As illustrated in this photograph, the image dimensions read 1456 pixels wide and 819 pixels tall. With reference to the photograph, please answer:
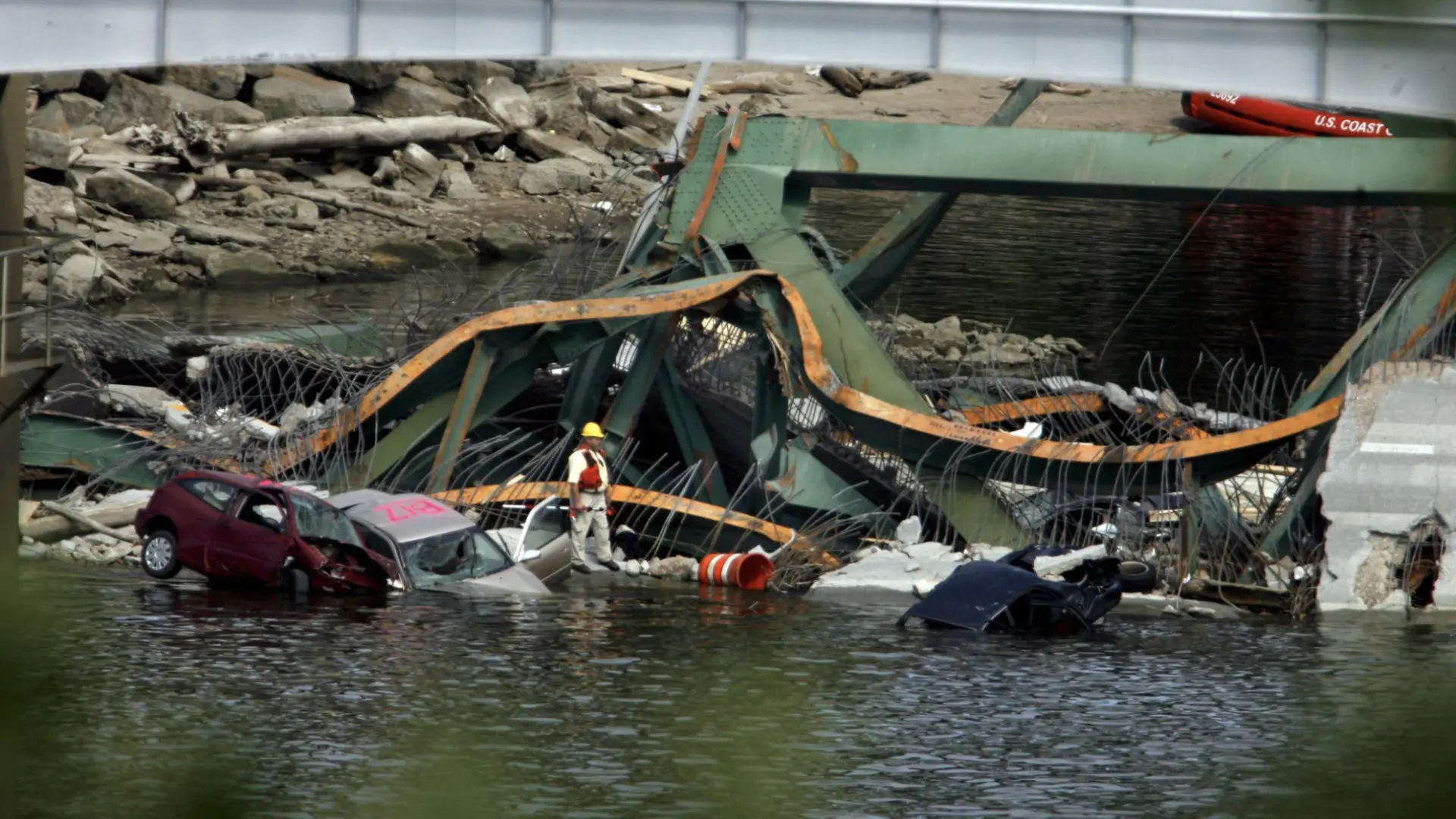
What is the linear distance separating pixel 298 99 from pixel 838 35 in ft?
88.0

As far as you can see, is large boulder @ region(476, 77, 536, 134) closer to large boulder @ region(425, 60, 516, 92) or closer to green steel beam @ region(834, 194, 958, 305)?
large boulder @ region(425, 60, 516, 92)

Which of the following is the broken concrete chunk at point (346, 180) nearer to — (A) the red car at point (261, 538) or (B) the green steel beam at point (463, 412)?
(B) the green steel beam at point (463, 412)

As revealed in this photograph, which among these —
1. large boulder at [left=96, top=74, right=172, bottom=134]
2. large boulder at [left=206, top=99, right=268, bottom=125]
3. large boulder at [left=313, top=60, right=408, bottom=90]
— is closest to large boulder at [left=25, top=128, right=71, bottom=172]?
large boulder at [left=96, top=74, right=172, bottom=134]

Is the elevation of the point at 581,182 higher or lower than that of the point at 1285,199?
higher

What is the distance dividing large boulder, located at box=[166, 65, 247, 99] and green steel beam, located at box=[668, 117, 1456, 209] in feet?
72.3

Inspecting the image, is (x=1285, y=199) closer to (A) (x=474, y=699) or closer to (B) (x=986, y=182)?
(B) (x=986, y=182)

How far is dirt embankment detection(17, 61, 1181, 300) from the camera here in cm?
3325

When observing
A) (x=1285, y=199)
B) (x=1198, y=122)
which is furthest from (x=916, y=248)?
(x=1198, y=122)

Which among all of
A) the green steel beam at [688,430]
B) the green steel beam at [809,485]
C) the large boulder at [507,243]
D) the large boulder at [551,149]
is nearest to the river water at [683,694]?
the green steel beam at [809,485]

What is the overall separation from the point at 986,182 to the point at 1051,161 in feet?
2.21

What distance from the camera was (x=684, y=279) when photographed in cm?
1967

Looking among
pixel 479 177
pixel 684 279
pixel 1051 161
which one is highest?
pixel 479 177

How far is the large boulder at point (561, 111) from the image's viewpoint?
143 feet

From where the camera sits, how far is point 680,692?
1309 cm
